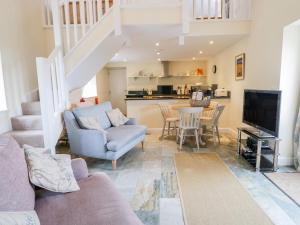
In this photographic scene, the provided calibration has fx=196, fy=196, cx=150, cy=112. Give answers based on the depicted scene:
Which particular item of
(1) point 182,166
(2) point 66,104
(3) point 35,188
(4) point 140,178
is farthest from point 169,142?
(3) point 35,188

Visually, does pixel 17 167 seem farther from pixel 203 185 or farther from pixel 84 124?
pixel 203 185

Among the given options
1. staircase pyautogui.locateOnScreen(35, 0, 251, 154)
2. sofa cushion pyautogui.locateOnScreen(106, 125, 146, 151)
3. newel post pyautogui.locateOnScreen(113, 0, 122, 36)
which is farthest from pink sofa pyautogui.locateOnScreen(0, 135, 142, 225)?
Answer: newel post pyautogui.locateOnScreen(113, 0, 122, 36)

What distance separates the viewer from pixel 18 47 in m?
3.36

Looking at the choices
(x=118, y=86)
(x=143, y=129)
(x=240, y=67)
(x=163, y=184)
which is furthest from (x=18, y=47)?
(x=118, y=86)

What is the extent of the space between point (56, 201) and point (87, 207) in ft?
0.82

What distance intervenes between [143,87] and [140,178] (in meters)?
5.58

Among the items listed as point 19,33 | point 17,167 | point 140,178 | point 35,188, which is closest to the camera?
point 17,167

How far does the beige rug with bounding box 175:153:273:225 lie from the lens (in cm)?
176

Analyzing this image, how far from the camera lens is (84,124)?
2.98 metres

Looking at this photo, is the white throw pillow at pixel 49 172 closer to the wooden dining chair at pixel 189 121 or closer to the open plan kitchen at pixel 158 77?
the wooden dining chair at pixel 189 121

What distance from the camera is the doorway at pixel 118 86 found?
8211 millimetres

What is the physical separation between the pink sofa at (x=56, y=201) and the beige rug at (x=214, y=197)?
2.67ft

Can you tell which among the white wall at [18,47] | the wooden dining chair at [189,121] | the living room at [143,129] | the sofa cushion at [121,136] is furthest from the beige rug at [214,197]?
the white wall at [18,47]

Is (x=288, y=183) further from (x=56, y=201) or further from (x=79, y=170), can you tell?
(x=56, y=201)
